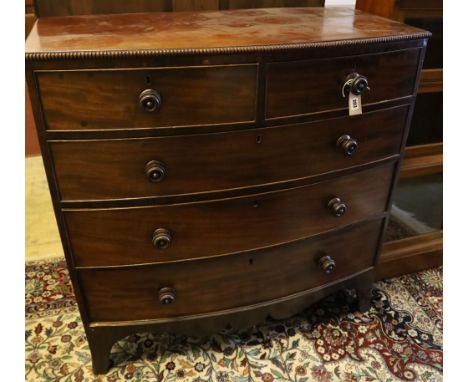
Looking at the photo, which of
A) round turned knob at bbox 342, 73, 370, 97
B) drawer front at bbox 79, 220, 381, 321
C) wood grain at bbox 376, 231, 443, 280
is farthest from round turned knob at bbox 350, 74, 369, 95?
wood grain at bbox 376, 231, 443, 280

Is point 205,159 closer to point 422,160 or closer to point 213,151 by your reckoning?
point 213,151

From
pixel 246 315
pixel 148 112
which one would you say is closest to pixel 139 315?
pixel 246 315

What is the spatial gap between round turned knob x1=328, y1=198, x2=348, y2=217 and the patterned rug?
53 cm

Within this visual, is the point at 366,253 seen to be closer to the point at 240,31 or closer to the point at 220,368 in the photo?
the point at 220,368

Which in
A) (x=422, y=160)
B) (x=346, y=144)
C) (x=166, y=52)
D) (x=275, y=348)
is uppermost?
(x=166, y=52)

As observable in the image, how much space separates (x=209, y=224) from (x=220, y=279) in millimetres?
205

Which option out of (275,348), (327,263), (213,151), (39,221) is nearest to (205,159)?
(213,151)

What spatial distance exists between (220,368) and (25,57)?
3.52ft

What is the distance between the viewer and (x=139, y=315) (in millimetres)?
1247

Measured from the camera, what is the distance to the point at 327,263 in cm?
132

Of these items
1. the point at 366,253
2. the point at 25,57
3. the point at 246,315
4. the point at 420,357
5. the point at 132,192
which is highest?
the point at 25,57

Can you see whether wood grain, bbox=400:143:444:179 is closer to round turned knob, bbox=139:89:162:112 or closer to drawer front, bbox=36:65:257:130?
drawer front, bbox=36:65:257:130

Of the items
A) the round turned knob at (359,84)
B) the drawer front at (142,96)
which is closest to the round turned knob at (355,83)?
the round turned knob at (359,84)

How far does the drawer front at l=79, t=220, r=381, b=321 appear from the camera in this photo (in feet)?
3.86
